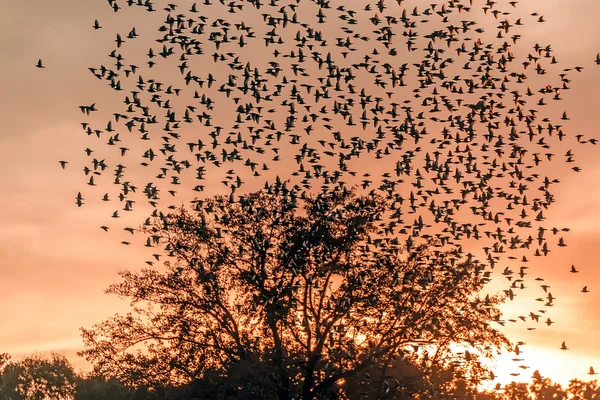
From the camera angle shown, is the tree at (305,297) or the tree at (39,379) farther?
the tree at (39,379)

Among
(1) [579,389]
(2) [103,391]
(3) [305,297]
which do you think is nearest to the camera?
(3) [305,297]

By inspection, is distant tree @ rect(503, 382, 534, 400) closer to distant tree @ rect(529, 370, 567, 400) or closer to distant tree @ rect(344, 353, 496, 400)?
distant tree @ rect(344, 353, 496, 400)

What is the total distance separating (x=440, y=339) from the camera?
42.9m

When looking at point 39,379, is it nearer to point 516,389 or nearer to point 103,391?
point 103,391

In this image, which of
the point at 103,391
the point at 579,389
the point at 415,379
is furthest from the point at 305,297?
the point at 579,389

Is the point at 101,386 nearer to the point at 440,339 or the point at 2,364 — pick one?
the point at 440,339

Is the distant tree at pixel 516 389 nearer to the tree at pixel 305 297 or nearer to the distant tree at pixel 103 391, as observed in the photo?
the tree at pixel 305 297

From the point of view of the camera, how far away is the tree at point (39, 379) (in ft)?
369

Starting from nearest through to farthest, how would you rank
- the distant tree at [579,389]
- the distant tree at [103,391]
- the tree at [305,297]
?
the tree at [305,297] < the distant tree at [103,391] < the distant tree at [579,389]

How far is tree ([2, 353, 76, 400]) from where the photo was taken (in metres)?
Answer: 112

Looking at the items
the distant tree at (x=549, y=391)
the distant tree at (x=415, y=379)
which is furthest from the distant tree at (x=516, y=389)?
the distant tree at (x=549, y=391)

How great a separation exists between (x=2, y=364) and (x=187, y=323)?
8617cm

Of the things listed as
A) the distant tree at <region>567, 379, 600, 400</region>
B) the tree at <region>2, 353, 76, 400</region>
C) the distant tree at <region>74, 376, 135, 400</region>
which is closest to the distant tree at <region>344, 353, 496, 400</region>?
the distant tree at <region>74, 376, 135, 400</region>

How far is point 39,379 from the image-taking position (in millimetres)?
114000
